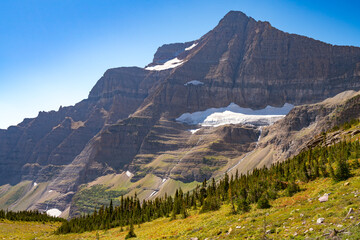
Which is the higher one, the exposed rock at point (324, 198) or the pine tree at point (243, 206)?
the exposed rock at point (324, 198)

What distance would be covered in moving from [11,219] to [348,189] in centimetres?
12683

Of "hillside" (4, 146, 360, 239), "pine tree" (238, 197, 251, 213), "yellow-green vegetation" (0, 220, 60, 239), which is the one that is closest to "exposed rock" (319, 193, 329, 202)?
"hillside" (4, 146, 360, 239)

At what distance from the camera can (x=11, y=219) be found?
11831 centimetres

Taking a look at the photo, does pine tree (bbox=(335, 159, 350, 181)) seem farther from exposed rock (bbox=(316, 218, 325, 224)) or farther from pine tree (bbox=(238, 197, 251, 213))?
exposed rock (bbox=(316, 218, 325, 224))

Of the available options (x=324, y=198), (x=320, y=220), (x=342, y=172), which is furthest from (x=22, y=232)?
(x=320, y=220)

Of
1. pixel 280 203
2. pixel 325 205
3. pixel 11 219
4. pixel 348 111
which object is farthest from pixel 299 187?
pixel 348 111

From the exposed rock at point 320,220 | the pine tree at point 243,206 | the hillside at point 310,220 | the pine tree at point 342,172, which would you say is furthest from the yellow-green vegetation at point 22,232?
the exposed rock at point 320,220

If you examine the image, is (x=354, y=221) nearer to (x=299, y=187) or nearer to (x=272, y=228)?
(x=272, y=228)

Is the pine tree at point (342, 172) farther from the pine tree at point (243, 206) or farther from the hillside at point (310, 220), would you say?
the pine tree at point (243, 206)

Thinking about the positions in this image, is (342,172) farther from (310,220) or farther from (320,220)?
(320,220)

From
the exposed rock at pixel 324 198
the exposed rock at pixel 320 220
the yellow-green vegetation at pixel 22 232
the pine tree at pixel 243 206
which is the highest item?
the exposed rock at pixel 320 220

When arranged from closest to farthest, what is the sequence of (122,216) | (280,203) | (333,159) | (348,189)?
(348,189), (280,203), (333,159), (122,216)

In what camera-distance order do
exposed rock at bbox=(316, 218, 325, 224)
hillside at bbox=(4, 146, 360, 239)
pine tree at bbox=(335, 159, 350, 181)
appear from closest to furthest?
1. hillside at bbox=(4, 146, 360, 239)
2. exposed rock at bbox=(316, 218, 325, 224)
3. pine tree at bbox=(335, 159, 350, 181)

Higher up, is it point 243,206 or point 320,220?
point 320,220
